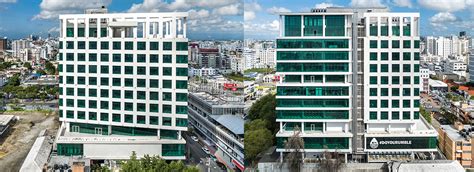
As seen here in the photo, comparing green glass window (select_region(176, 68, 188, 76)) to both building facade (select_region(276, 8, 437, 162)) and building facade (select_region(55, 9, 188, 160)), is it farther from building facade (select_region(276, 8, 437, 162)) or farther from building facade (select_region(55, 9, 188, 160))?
building facade (select_region(276, 8, 437, 162))

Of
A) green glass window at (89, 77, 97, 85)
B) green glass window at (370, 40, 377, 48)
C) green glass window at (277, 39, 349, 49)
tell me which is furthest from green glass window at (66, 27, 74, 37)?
green glass window at (370, 40, 377, 48)

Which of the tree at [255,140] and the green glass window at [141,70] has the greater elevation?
the green glass window at [141,70]

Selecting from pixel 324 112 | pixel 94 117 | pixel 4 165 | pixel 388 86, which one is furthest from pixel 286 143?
pixel 4 165

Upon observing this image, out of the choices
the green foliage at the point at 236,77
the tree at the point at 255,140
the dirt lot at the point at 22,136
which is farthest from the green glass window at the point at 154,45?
the dirt lot at the point at 22,136

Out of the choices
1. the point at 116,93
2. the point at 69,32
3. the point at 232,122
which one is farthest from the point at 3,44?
the point at 232,122

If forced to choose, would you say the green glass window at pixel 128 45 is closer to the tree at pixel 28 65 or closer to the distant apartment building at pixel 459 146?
the distant apartment building at pixel 459 146

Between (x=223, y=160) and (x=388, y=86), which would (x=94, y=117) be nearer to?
(x=223, y=160)
